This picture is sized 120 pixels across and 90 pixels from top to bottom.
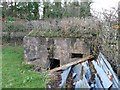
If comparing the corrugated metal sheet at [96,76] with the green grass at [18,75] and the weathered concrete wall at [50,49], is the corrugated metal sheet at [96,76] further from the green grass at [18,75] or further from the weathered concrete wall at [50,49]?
the weathered concrete wall at [50,49]

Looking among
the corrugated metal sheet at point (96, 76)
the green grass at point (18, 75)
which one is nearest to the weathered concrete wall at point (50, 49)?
the green grass at point (18, 75)

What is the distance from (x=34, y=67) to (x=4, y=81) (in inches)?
64.2

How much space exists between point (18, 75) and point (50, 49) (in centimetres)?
157

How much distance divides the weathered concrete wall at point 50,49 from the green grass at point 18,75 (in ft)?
1.40

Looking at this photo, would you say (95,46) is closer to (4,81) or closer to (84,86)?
(84,86)

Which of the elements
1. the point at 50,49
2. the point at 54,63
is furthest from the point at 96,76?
the point at 54,63

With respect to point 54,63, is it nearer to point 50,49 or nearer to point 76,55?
point 50,49

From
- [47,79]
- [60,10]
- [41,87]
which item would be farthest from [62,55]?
[60,10]

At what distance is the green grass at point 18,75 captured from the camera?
5754 mm

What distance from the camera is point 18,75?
665 cm

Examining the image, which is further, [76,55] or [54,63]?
[54,63]

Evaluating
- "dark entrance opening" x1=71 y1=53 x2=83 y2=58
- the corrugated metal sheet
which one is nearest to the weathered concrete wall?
"dark entrance opening" x1=71 y1=53 x2=83 y2=58

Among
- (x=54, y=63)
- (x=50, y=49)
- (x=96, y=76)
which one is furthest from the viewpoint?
(x=54, y=63)

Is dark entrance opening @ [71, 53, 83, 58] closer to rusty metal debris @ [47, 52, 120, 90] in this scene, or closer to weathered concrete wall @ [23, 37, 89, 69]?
weathered concrete wall @ [23, 37, 89, 69]
